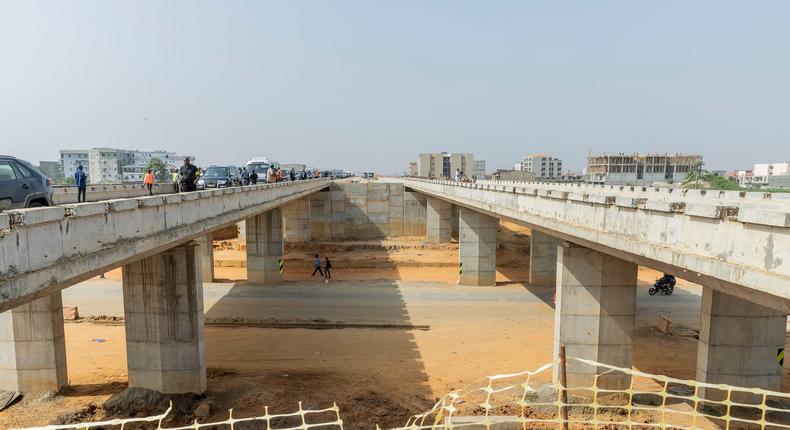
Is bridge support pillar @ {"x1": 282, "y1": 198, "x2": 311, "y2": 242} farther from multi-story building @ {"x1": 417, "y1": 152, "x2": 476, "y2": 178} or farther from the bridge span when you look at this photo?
multi-story building @ {"x1": 417, "y1": 152, "x2": 476, "y2": 178}

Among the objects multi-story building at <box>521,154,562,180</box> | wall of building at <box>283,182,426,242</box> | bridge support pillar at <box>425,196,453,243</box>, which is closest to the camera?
bridge support pillar at <box>425,196,453,243</box>

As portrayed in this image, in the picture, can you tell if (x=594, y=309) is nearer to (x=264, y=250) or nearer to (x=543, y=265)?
(x=543, y=265)

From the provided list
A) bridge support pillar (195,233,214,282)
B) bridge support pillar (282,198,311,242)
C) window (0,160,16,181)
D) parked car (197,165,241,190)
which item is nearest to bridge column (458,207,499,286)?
parked car (197,165,241,190)

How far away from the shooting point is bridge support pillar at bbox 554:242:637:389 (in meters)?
14.4

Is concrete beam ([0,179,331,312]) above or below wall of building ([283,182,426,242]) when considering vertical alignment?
above

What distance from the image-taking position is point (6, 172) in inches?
373

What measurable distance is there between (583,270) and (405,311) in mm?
12564

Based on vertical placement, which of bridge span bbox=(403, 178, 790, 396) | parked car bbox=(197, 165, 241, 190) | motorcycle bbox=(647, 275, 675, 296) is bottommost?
motorcycle bbox=(647, 275, 675, 296)

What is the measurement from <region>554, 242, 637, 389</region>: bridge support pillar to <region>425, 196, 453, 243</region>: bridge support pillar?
3191 centimetres

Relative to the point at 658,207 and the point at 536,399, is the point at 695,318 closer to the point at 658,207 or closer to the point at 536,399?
the point at 536,399

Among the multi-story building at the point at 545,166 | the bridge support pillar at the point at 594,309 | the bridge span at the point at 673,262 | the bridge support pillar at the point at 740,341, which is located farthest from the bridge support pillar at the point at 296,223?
the multi-story building at the point at 545,166

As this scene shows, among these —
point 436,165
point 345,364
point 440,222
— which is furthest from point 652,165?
point 345,364

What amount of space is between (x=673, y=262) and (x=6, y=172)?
44.1 feet

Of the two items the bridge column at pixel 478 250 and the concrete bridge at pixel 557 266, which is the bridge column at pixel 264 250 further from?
the bridge column at pixel 478 250
